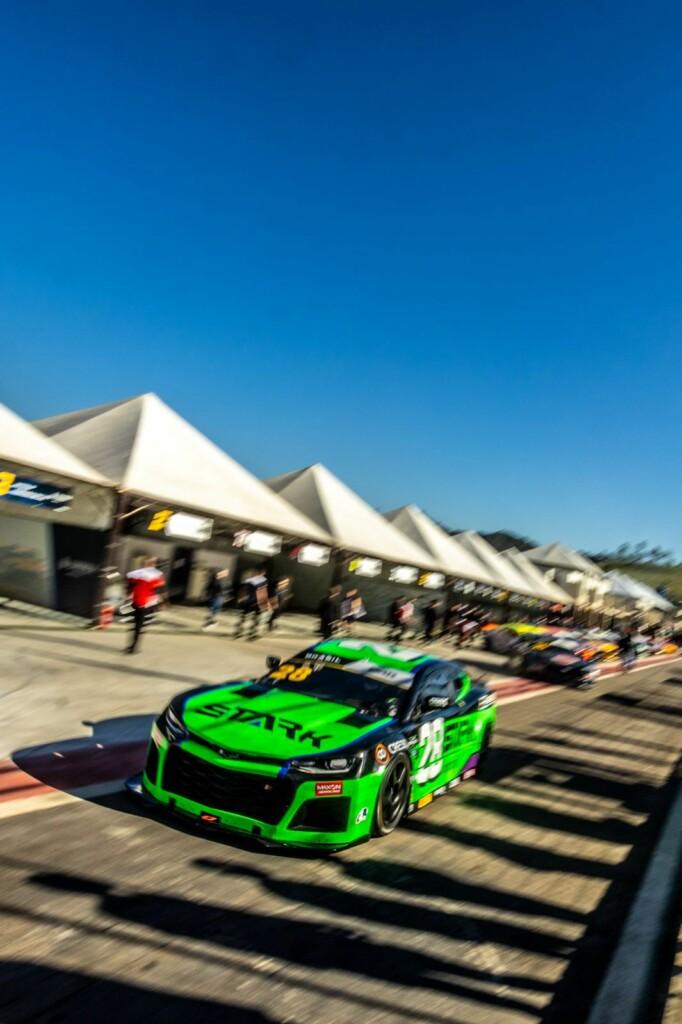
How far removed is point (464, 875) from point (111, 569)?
Result: 39.8 ft

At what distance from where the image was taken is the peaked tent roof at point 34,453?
567 inches

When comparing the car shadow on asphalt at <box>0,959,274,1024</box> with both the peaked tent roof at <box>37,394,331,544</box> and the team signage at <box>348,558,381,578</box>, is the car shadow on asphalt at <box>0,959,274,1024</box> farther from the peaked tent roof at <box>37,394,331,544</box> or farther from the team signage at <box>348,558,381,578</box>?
the team signage at <box>348,558,381,578</box>

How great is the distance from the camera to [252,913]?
4379 mm

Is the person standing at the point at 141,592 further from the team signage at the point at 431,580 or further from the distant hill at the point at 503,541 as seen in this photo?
the distant hill at the point at 503,541

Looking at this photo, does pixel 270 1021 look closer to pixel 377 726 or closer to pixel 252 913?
pixel 252 913

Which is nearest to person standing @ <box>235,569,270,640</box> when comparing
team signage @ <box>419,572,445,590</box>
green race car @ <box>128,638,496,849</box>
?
team signage @ <box>419,572,445,590</box>

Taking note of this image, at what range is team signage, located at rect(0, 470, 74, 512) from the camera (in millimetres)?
14289

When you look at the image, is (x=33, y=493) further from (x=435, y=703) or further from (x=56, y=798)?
(x=435, y=703)

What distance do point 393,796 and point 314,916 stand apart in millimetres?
1611

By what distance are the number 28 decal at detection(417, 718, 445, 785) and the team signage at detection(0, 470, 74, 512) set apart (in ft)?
34.3

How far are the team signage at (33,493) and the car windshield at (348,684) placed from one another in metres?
9.13

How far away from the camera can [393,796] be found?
19.6 ft

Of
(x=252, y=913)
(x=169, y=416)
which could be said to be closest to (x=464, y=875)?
(x=252, y=913)

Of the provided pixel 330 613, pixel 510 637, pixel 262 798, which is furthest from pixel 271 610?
pixel 262 798
